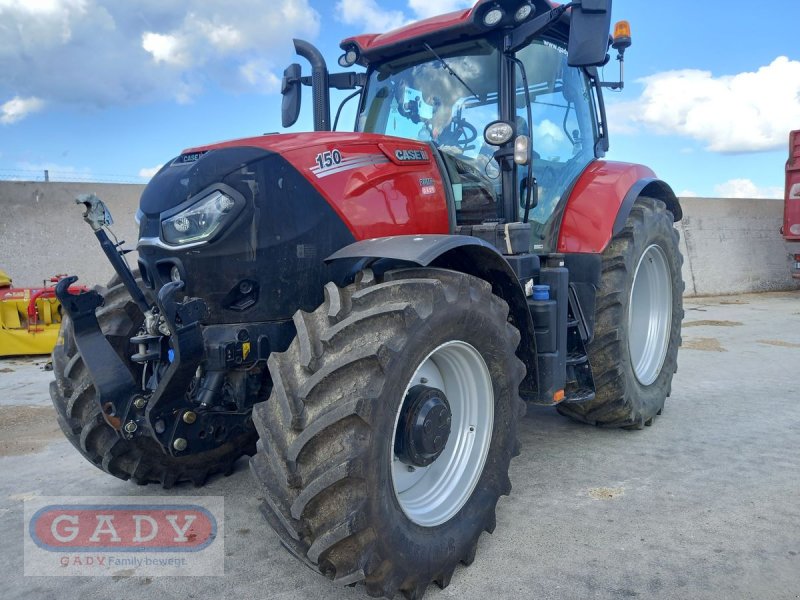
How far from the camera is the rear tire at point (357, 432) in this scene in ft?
7.14

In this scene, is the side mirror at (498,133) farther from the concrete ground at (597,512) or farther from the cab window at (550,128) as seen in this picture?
the concrete ground at (597,512)

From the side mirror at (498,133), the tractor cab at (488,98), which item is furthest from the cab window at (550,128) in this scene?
the side mirror at (498,133)

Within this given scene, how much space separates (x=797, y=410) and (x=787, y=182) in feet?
33.4

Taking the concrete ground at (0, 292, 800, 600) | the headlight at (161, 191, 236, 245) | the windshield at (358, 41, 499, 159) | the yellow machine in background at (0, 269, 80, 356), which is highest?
the windshield at (358, 41, 499, 159)

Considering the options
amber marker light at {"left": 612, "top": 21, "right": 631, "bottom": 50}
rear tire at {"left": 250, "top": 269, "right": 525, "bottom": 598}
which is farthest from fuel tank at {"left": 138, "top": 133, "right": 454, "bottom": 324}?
amber marker light at {"left": 612, "top": 21, "right": 631, "bottom": 50}

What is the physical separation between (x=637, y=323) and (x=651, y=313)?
0.18m

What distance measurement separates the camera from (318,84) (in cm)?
425

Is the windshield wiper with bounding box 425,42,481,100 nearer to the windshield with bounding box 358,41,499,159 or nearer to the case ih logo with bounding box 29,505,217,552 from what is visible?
the windshield with bounding box 358,41,499,159

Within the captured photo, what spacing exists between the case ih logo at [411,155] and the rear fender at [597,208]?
114 cm

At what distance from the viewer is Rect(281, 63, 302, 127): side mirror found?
4.34 m

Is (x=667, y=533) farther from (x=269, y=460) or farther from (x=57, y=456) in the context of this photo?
(x=57, y=456)

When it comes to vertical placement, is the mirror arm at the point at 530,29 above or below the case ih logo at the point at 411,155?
above

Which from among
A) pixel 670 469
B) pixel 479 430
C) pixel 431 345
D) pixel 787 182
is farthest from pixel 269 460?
pixel 787 182

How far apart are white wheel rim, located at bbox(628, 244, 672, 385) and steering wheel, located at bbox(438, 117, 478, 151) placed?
1.79m
